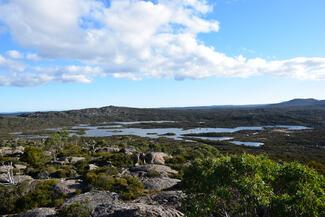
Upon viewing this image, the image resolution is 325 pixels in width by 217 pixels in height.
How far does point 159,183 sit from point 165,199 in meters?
8.60

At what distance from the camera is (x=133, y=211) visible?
Answer: 79.7 feet

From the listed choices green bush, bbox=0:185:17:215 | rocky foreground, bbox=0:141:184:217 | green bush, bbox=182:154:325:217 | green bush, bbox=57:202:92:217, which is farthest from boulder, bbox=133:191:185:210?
green bush, bbox=0:185:17:215

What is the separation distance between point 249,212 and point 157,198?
11834 mm

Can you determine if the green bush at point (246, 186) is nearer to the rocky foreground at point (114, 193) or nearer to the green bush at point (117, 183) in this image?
the rocky foreground at point (114, 193)

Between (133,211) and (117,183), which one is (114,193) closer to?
(117,183)

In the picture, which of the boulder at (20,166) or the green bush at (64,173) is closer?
the green bush at (64,173)

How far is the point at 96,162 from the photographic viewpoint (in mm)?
55438

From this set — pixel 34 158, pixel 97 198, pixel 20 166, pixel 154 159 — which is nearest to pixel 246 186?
pixel 97 198

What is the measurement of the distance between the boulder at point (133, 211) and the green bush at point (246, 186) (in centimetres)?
481

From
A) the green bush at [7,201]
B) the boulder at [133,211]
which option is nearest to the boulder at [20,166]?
the green bush at [7,201]

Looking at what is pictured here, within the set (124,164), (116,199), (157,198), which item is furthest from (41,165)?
(157,198)

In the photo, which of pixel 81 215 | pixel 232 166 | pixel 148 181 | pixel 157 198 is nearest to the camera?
pixel 232 166

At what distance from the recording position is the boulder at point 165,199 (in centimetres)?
2752

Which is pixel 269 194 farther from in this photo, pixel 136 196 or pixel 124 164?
pixel 124 164
